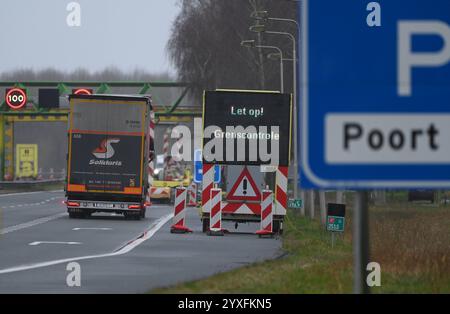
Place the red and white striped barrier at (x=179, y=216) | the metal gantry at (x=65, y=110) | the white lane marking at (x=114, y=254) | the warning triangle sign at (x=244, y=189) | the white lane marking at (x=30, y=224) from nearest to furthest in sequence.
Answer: the white lane marking at (x=114, y=254)
the white lane marking at (x=30, y=224)
the red and white striped barrier at (x=179, y=216)
the warning triangle sign at (x=244, y=189)
the metal gantry at (x=65, y=110)

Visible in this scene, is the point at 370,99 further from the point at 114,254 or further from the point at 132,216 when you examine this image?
the point at 132,216

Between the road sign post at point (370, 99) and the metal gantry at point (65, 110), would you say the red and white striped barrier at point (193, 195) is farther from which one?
the road sign post at point (370, 99)

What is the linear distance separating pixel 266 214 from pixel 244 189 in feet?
3.46

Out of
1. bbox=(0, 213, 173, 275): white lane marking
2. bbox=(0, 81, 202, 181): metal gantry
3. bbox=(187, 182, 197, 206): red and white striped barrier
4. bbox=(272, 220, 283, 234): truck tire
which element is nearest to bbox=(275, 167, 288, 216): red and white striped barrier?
bbox=(272, 220, 283, 234): truck tire

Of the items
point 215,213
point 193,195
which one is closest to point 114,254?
point 215,213

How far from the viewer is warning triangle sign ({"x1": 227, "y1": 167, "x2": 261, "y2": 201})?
1251 inches

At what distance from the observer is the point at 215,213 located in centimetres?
3108

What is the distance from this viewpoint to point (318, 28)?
692 centimetres

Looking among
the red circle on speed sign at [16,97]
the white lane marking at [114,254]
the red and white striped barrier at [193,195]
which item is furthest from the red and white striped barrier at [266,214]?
the red circle on speed sign at [16,97]

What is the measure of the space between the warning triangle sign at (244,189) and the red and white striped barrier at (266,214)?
0.55 meters

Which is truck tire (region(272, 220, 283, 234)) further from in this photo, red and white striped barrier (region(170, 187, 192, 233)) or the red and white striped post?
red and white striped barrier (region(170, 187, 192, 233))

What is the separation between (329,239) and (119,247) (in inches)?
197

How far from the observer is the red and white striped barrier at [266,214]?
30786 millimetres
